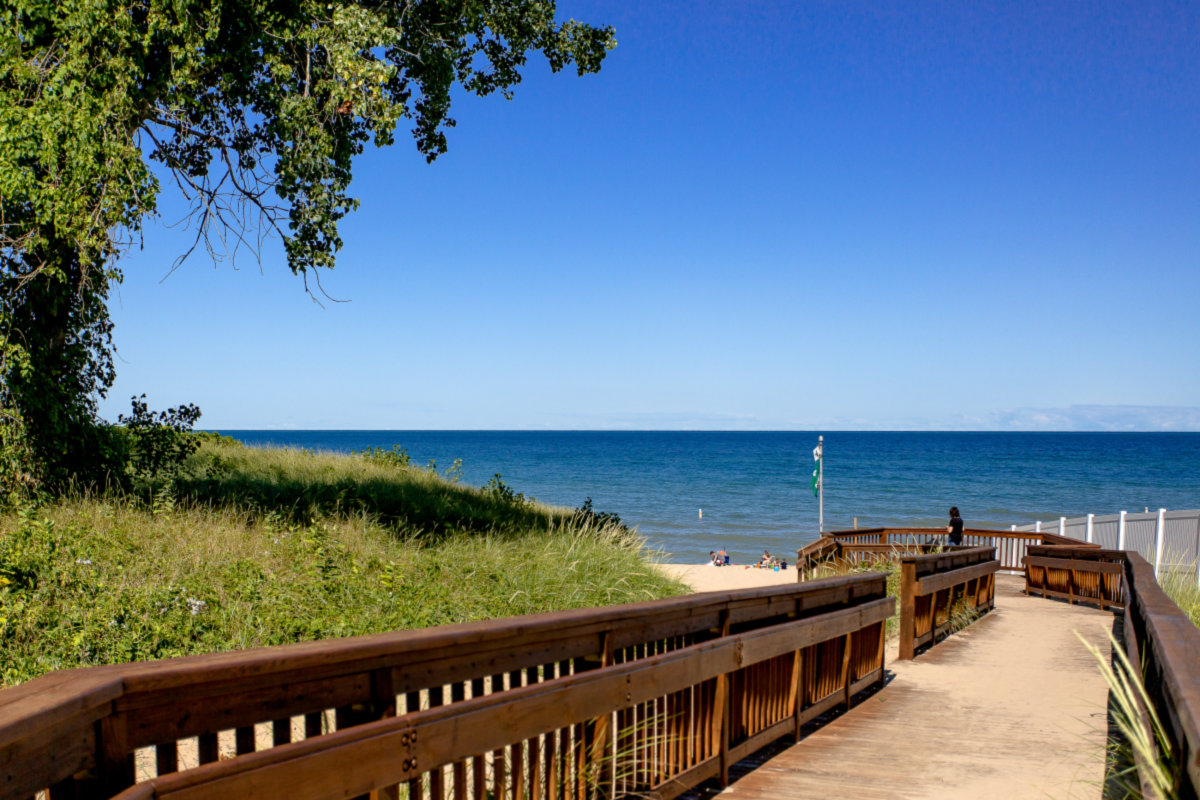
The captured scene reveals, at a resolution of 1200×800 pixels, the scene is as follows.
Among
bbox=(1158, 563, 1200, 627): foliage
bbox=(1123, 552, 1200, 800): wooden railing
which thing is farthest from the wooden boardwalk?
bbox=(1158, 563, 1200, 627): foliage

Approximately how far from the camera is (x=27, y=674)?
649cm

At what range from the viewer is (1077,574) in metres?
16.1

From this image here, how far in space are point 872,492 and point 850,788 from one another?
2536 inches

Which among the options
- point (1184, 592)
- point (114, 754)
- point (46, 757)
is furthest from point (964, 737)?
point (1184, 592)

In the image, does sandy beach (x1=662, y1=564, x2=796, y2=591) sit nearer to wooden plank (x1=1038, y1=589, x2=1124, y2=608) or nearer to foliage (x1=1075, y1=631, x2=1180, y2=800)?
wooden plank (x1=1038, y1=589, x2=1124, y2=608)

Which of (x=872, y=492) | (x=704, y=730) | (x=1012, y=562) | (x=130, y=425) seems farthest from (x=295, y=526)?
(x=872, y=492)

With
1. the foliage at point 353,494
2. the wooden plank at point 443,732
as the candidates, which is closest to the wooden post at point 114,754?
the wooden plank at point 443,732

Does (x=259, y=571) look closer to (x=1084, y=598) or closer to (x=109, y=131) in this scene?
(x=109, y=131)

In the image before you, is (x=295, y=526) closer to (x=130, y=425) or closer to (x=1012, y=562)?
(x=130, y=425)

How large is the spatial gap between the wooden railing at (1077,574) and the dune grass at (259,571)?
8085 millimetres

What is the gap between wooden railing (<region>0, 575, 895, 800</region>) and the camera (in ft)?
7.51

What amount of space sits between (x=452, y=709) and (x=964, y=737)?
486 centimetres

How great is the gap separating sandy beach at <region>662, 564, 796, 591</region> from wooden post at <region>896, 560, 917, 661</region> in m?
10.5

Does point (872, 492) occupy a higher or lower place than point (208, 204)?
lower
